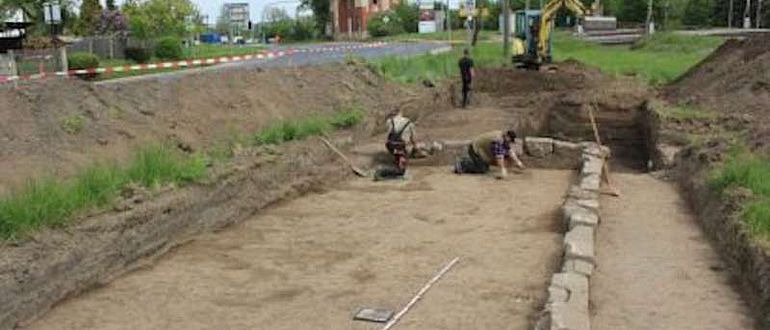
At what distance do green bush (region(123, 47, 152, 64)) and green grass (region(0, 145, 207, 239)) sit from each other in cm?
2115

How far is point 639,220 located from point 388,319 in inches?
185

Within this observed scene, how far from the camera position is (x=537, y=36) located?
93.0 feet

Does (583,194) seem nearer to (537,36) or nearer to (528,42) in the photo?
(537,36)

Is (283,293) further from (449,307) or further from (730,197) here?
(730,197)

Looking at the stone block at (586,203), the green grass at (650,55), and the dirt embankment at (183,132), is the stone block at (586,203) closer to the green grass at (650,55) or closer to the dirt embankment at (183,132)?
the dirt embankment at (183,132)

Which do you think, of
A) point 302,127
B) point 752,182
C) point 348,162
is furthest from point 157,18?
point 752,182

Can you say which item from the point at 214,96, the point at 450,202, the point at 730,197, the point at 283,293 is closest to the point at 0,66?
the point at 214,96

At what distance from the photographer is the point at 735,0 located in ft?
205

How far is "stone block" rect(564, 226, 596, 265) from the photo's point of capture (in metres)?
8.23

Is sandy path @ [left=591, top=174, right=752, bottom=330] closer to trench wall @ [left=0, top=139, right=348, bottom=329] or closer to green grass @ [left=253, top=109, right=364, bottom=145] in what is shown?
trench wall @ [left=0, top=139, right=348, bottom=329]

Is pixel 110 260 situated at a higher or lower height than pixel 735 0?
lower

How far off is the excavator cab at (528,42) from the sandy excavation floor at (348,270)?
15.5 metres

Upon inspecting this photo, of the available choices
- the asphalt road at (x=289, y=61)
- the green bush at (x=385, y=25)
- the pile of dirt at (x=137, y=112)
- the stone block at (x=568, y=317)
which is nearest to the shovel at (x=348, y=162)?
the pile of dirt at (x=137, y=112)

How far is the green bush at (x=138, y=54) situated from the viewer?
3184cm
